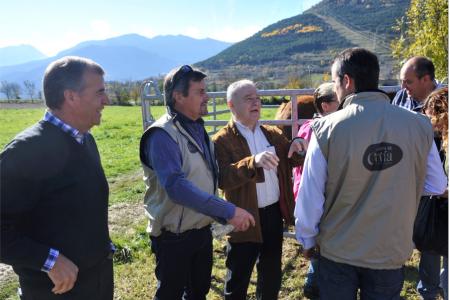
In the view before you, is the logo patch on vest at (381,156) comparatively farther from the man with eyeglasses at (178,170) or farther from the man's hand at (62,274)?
the man's hand at (62,274)

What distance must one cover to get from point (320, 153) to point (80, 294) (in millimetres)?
1450

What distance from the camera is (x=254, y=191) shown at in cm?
276

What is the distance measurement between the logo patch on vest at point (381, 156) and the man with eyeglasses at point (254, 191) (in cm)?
97

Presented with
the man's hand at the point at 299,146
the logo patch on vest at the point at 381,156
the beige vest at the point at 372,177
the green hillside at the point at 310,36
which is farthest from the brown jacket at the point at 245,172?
the green hillside at the point at 310,36

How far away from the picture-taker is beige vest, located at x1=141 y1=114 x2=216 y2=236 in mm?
2340

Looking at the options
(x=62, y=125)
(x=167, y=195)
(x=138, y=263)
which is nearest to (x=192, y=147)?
(x=167, y=195)

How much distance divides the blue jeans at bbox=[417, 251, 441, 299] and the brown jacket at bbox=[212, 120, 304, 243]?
126 centimetres

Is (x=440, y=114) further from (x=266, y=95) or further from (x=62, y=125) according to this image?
(x=62, y=125)

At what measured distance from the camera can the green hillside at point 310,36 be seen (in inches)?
3925

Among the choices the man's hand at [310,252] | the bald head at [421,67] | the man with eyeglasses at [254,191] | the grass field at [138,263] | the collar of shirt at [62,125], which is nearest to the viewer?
the collar of shirt at [62,125]

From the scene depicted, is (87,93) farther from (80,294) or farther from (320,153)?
(320,153)

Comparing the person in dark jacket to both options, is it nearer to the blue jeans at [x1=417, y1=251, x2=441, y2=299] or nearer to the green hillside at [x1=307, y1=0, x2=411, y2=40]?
the blue jeans at [x1=417, y1=251, x2=441, y2=299]

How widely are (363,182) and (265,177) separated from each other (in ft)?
3.51

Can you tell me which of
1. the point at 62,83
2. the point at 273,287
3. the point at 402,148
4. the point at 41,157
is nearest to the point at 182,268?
the point at 273,287
